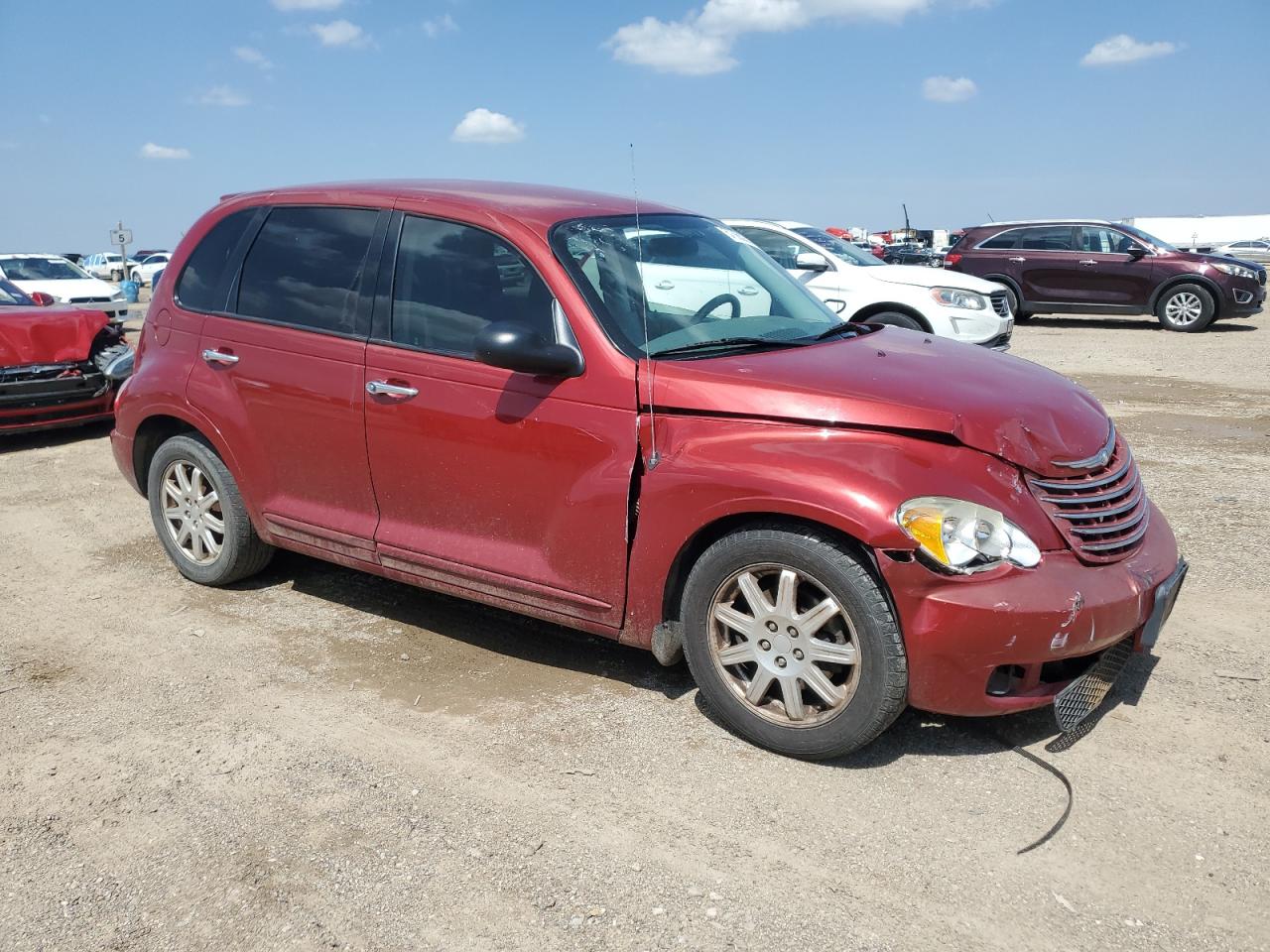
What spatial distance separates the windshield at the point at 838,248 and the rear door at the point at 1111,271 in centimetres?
651

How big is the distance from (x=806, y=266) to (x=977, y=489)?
7.26 metres

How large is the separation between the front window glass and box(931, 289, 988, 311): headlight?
810 centimetres

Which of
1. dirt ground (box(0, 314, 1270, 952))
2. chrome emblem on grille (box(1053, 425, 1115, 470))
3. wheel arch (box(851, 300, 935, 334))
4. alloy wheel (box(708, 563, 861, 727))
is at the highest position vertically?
wheel arch (box(851, 300, 935, 334))

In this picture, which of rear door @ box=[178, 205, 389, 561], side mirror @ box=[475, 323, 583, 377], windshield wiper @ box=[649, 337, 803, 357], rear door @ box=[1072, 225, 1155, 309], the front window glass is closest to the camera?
A: side mirror @ box=[475, 323, 583, 377]

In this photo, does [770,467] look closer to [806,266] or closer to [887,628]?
[887,628]

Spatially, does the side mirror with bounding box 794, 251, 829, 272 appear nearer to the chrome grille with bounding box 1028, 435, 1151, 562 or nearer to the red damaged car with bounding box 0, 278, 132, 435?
the red damaged car with bounding box 0, 278, 132, 435

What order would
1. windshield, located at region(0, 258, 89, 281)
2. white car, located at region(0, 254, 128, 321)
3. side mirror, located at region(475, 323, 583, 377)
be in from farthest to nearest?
windshield, located at region(0, 258, 89, 281) → white car, located at region(0, 254, 128, 321) → side mirror, located at region(475, 323, 583, 377)

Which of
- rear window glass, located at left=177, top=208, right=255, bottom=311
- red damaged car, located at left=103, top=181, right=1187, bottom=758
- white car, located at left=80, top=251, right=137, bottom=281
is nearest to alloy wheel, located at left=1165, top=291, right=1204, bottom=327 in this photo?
red damaged car, located at left=103, top=181, right=1187, bottom=758

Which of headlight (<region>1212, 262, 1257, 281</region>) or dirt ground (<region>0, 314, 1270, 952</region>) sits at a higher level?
headlight (<region>1212, 262, 1257, 281</region>)

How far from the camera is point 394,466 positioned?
4.31 m

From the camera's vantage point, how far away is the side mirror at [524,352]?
12.2 ft

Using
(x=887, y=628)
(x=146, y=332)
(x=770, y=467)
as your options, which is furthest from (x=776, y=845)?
(x=146, y=332)

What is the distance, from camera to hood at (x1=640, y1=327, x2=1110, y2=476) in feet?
11.1

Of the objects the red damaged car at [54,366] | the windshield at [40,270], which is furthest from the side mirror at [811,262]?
the windshield at [40,270]
